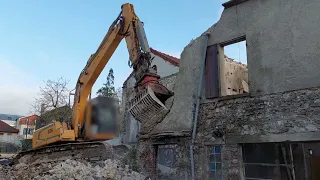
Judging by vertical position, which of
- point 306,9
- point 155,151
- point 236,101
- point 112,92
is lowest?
point 155,151

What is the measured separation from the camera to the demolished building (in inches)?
268

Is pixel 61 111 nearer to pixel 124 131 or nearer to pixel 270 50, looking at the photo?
pixel 124 131

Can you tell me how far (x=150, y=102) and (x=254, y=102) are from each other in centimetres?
283

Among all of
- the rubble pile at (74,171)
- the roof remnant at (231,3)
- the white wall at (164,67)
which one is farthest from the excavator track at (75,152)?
the white wall at (164,67)

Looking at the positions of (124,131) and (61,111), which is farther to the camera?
(61,111)

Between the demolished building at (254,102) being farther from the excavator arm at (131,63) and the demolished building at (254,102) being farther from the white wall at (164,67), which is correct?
the white wall at (164,67)

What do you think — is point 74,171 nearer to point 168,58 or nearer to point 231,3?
point 231,3

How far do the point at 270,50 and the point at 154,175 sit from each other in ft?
17.7

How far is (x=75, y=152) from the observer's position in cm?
952

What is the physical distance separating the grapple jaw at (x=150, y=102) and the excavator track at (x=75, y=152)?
2587mm

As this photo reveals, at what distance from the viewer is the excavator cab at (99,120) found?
31.3 feet

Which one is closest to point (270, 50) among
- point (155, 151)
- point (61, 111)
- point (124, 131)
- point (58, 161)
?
point (155, 151)

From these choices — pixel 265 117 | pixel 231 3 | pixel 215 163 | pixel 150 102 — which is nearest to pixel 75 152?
pixel 150 102

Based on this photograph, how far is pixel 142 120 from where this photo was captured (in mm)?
7152
